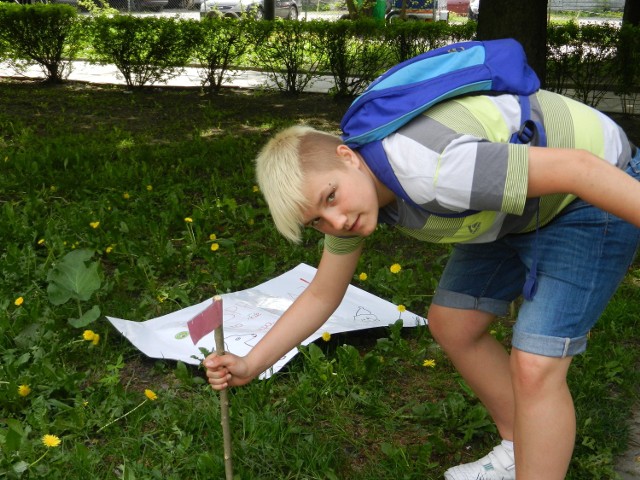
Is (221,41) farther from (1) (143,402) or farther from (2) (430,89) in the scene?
(2) (430,89)

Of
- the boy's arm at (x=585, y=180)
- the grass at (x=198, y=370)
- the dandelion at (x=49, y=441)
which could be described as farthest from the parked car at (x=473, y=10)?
the boy's arm at (x=585, y=180)

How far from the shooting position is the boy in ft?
4.89

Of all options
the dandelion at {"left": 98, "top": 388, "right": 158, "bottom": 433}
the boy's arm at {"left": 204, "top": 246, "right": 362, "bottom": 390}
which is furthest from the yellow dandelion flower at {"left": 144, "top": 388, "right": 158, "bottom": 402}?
the boy's arm at {"left": 204, "top": 246, "right": 362, "bottom": 390}

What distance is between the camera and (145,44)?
825cm

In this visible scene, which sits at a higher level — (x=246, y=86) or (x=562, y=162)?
(x=562, y=162)

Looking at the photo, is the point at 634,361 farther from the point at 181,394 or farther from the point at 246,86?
the point at 246,86

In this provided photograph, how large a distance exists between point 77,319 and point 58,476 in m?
0.72

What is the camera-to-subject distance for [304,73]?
810cm

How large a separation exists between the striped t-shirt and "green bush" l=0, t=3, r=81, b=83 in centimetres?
774

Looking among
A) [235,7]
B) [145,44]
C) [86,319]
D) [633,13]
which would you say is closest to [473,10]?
[235,7]

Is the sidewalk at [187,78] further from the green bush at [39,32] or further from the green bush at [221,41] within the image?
the green bush at [39,32]

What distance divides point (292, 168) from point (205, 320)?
36cm

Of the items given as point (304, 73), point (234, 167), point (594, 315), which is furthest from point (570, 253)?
point (304, 73)

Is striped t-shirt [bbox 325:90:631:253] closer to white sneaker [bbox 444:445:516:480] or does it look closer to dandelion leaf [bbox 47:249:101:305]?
white sneaker [bbox 444:445:516:480]
